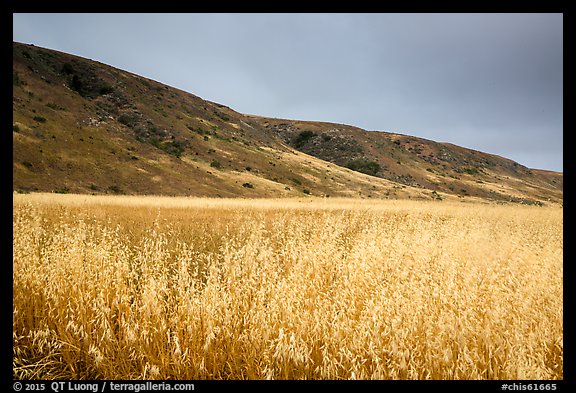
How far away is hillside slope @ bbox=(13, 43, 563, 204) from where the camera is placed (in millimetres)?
39250

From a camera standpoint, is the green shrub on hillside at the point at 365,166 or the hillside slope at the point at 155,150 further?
the green shrub on hillside at the point at 365,166

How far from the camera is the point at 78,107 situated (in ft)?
182

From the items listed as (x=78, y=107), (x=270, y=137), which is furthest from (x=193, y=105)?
(x=78, y=107)

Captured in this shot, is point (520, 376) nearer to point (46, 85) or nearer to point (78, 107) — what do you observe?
point (78, 107)

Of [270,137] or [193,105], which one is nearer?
[193,105]

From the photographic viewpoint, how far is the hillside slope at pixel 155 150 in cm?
3925

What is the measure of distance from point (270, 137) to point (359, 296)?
310 ft

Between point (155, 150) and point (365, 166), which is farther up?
point (365, 166)

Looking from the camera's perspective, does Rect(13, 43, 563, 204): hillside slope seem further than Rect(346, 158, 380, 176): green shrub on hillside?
No

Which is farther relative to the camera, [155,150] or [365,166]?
[365,166]

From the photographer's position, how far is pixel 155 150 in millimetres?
53781
